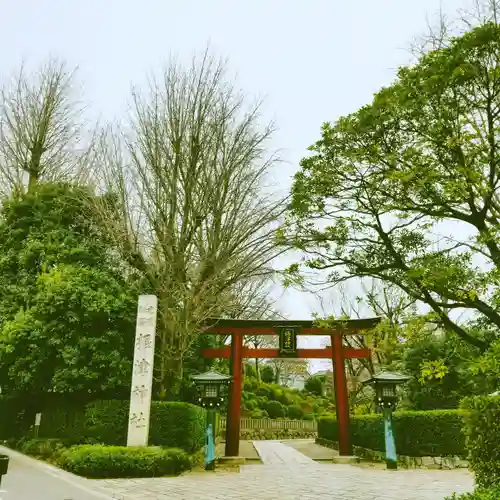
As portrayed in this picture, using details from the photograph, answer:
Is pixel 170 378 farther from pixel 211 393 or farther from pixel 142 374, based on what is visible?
pixel 142 374

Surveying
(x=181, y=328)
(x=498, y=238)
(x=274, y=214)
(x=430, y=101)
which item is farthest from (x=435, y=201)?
(x=181, y=328)

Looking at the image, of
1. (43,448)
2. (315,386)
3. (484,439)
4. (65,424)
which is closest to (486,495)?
(484,439)

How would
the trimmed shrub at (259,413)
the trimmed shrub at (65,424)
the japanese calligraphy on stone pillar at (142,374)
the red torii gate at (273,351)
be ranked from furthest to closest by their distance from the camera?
the trimmed shrub at (259,413) → the red torii gate at (273,351) → the trimmed shrub at (65,424) → the japanese calligraphy on stone pillar at (142,374)

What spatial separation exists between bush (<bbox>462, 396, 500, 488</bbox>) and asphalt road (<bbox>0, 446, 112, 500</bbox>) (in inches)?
228

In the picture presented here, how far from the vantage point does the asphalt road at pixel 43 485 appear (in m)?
8.08

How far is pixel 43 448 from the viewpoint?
43.5 ft

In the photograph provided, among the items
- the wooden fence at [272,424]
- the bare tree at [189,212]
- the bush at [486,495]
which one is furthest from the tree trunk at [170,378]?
the wooden fence at [272,424]

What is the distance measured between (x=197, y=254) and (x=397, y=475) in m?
8.02

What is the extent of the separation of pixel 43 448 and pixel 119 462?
410 cm

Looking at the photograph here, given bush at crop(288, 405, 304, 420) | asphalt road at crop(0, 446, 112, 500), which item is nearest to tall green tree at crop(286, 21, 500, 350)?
asphalt road at crop(0, 446, 112, 500)

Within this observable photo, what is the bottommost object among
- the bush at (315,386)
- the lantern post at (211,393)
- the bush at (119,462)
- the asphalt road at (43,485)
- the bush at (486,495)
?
the asphalt road at (43,485)

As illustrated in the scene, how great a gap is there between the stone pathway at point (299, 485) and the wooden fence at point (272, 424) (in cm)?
1595

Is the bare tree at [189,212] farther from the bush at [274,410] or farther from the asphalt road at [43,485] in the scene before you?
the bush at [274,410]

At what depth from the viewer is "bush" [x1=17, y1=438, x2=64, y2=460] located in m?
12.8
